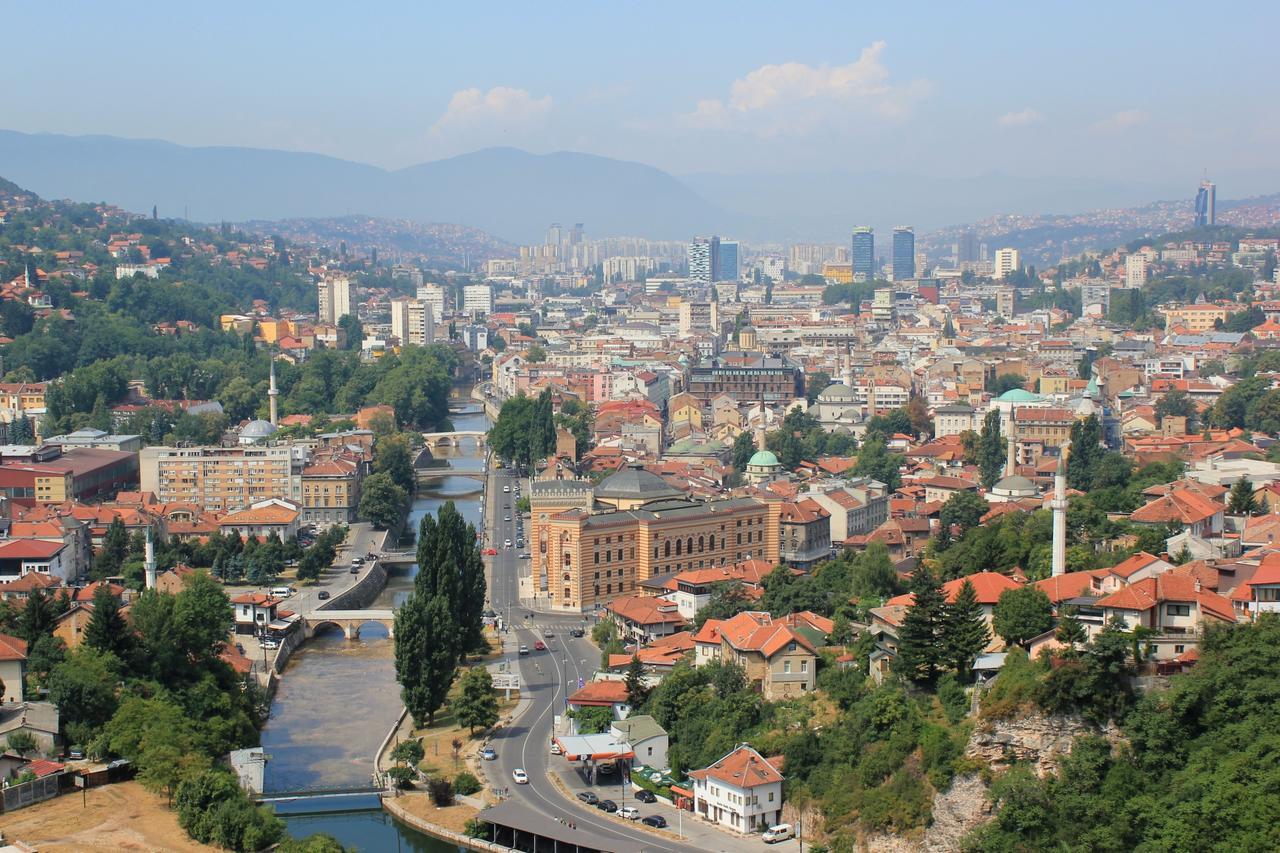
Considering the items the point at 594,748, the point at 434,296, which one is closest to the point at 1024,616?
the point at 594,748

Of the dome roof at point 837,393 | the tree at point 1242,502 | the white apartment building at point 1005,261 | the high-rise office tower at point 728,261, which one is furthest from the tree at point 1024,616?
the high-rise office tower at point 728,261

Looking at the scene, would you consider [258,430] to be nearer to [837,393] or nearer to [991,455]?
[837,393]

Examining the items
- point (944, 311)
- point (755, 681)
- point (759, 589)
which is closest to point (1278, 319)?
point (944, 311)

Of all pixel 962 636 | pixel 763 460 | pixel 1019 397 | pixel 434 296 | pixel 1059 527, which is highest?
pixel 1059 527

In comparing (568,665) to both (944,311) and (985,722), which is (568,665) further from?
(944,311)

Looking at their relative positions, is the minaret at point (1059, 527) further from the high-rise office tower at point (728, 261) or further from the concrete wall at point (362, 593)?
the high-rise office tower at point (728, 261)
